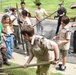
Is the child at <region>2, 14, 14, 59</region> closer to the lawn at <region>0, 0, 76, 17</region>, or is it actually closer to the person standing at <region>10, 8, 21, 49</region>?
the person standing at <region>10, 8, 21, 49</region>

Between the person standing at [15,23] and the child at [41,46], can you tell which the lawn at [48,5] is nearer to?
the person standing at [15,23]

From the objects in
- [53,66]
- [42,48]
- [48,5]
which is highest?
[48,5]

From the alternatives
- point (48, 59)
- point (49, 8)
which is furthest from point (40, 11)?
point (49, 8)

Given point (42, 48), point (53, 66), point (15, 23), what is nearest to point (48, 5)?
point (15, 23)

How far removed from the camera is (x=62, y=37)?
745cm

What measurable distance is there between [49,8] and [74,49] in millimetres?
10225

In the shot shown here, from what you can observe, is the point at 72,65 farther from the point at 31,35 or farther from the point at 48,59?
the point at 31,35

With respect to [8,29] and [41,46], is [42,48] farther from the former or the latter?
[8,29]

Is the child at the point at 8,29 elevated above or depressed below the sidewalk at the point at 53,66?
above

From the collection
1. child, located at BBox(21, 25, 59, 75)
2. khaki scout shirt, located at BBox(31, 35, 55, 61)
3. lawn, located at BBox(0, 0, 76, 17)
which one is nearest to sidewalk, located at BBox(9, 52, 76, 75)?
child, located at BBox(21, 25, 59, 75)

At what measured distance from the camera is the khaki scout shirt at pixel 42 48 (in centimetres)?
528

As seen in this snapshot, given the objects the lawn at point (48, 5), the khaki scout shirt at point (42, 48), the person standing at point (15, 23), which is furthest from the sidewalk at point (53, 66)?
the lawn at point (48, 5)

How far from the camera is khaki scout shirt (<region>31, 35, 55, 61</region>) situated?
5.28m

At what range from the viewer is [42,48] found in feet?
17.7
